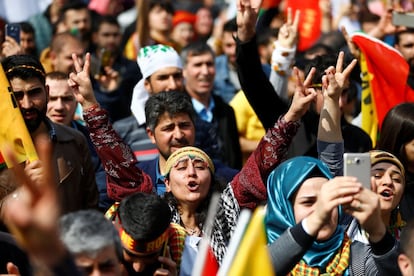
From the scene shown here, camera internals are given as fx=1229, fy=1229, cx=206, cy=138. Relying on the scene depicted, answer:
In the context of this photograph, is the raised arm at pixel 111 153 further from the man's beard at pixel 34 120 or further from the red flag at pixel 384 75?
the red flag at pixel 384 75

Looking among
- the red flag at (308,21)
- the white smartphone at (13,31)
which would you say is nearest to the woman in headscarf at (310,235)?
the white smartphone at (13,31)

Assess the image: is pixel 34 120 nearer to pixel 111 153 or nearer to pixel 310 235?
pixel 111 153

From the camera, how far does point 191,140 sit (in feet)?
22.6

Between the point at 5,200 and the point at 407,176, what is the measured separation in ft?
7.82

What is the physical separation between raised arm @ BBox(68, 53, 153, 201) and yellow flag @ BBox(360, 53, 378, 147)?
2.38m

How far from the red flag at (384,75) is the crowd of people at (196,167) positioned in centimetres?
14

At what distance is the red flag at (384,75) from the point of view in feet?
26.4

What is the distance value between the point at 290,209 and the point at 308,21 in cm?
622

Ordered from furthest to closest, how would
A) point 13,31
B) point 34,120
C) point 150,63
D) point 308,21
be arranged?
point 308,21, point 150,63, point 13,31, point 34,120

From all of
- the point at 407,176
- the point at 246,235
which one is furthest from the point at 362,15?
the point at 246,235

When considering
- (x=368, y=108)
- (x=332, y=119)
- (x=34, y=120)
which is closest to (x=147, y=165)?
(x=34, y=120)

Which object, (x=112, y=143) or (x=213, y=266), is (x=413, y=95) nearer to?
(x=112, y=143)

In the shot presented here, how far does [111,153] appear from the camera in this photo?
6.16m

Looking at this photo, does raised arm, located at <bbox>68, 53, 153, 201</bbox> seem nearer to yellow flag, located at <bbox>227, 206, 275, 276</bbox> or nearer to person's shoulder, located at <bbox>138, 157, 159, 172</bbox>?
person's shoulder, located at <bbox>138, 157, 159, 172</bbox>
